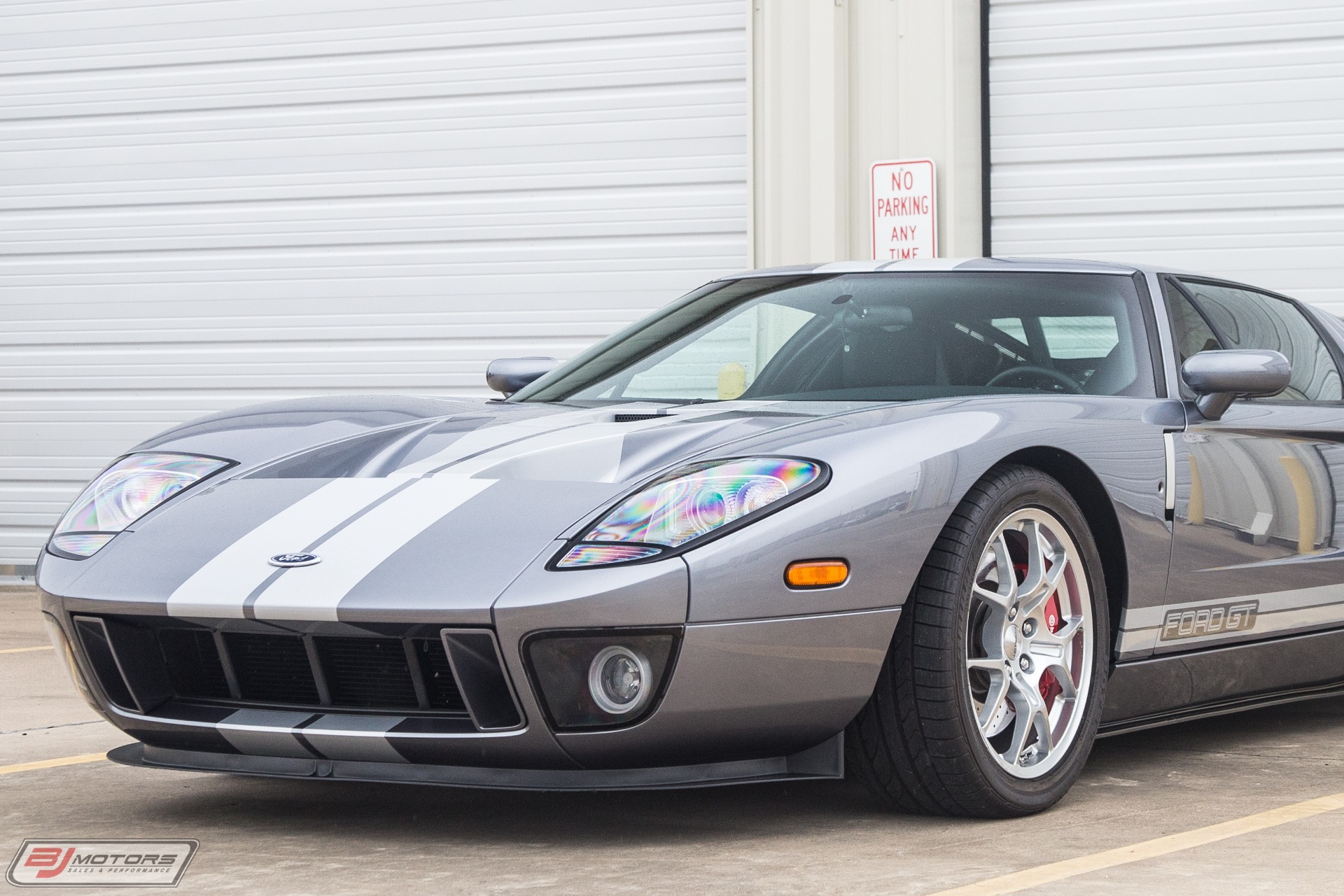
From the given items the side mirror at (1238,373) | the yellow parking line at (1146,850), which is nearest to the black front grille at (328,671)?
the yellow parking line at (1146,850)

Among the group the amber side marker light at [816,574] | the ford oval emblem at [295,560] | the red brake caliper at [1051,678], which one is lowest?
the red brake caliper at [1051,678]

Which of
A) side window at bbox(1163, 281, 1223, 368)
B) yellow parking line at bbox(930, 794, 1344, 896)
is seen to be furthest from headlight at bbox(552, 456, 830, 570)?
side window at bbox(1163, 281, 1223, 368)

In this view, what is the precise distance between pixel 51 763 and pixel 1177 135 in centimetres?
604

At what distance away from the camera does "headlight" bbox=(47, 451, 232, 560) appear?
3.29 m

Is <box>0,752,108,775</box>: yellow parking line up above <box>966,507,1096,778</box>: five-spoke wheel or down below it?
below

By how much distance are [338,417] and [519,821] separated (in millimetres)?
953

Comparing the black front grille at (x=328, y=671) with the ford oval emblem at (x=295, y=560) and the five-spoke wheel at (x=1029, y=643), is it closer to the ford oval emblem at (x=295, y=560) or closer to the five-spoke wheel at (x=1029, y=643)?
the ford oval emblem at (x=295, y=560)

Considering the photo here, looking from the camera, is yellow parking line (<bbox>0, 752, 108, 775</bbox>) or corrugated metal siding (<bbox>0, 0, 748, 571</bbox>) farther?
corrugated metal siding (<bbox>0, 0, 748, 571</bbox>)

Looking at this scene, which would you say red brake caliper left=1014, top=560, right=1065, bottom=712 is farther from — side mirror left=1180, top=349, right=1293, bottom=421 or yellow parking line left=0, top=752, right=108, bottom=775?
yellow parking line left=0, top=752, right=108, bottom=775

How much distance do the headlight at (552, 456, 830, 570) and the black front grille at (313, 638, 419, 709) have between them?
320mm

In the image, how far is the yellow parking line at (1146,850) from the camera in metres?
2.61

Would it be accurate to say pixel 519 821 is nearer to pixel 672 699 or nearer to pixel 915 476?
pixel 672 699

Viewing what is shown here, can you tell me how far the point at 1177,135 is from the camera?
8.21 metres

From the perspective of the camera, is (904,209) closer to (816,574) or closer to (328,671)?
(816,574)
